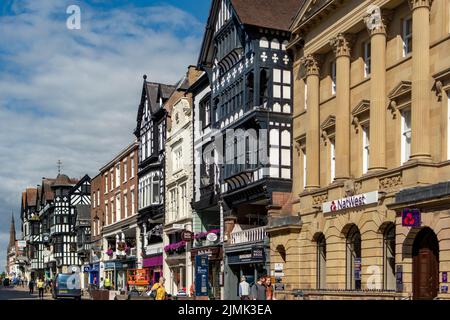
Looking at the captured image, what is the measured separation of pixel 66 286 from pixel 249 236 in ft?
57.1

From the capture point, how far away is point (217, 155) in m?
42.5

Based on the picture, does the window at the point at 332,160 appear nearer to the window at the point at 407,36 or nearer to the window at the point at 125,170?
the window at the point at 407,36

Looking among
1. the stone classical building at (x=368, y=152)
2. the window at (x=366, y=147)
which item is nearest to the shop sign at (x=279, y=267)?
the stone classical building at (x=368, y=152)

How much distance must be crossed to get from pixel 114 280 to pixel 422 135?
49086 mm

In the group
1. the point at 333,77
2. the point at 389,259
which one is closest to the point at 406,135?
the point at 389,259

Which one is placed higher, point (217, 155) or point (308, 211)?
point (217, 155)

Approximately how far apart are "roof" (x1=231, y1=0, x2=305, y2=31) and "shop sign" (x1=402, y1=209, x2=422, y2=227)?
16728 millimetres

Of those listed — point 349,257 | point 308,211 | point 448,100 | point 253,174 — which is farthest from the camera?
point 253,174

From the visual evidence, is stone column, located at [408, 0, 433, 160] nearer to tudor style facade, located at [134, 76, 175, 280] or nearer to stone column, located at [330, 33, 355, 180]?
stone column, located at [330, 33, 355, 180]

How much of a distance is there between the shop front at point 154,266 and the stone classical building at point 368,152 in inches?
820

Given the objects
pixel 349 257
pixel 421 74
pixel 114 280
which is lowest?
pixel 114 280

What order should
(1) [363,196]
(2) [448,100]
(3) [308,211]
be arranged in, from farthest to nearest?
(3) [308,211] → (1) [363,196] → (2) [448,100]
